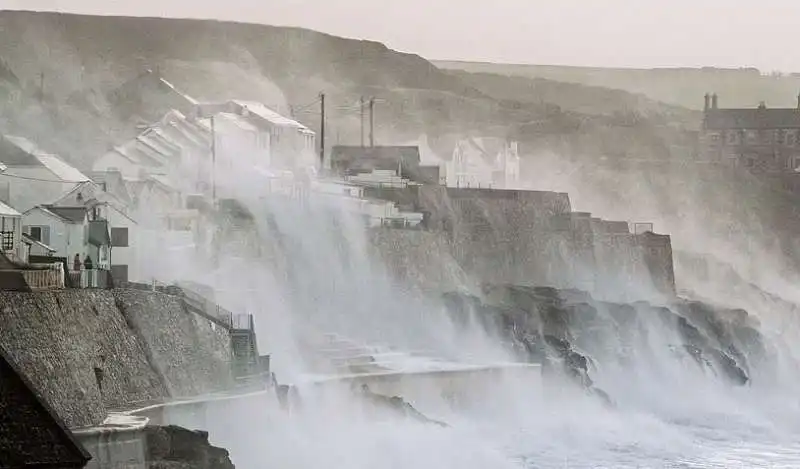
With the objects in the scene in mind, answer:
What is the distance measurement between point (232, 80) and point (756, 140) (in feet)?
24.0

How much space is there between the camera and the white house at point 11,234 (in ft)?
32.1

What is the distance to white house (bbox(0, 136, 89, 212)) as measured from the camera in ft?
34.1

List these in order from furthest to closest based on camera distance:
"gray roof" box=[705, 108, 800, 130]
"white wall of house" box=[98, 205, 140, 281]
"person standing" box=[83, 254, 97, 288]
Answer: "gray roof" box=[705, 108, 800, 130]
"white wall of house" box=[98, 205, 140, 281]
"person standing" box=[83, 254, 97, 288]

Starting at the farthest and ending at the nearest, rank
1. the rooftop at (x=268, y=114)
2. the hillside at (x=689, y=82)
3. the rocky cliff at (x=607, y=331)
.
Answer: the hillside at (x=689, y=82) < the rocky cliff at (x=607, y=331) < the rooftop at (x=268, y=114)

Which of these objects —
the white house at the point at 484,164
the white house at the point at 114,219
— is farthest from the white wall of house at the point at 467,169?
the white house at the point at 114,219

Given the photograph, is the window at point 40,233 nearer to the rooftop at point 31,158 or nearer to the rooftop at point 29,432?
the rooftop at point 31,158

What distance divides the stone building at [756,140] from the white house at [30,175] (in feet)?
28.6

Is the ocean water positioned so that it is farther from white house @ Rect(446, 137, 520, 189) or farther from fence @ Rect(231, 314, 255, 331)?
white house @ Rect(446, 137, 520, 189)

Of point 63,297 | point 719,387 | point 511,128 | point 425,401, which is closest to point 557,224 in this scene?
point 511,128

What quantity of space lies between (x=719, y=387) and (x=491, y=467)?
450 centimetres

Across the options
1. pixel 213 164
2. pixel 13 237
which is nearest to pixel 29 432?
pixel 13 237

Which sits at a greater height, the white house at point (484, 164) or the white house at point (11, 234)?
the white house at point (484, 164)

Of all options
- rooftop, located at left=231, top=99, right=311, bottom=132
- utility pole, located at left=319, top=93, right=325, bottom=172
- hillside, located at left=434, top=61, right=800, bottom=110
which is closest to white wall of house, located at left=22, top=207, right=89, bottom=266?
rooftop, located at left=231, top=99, right=311, bottom=132

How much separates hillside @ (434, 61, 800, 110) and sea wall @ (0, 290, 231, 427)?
5.72 m
